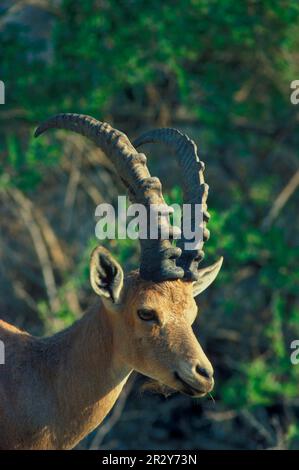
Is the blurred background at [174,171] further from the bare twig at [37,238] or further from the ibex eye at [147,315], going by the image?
the ibex eye at [147,315]

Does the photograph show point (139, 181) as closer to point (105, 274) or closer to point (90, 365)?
point (105, 274)

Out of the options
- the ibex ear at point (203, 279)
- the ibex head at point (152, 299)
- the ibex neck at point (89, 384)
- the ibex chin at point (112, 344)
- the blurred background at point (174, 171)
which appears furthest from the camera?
the blurred background at point (174, 171)

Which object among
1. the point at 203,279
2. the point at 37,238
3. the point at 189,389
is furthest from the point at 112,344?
the point at 37,238

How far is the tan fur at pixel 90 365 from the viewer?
628cm

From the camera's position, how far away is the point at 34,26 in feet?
44.6

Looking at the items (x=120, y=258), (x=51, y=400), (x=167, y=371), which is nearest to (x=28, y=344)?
(x=51, y=400)

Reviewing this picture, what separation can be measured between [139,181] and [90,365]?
51.6 inches

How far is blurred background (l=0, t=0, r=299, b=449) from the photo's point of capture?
11.9 m

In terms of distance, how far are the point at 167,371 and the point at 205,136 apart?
25.7 ft

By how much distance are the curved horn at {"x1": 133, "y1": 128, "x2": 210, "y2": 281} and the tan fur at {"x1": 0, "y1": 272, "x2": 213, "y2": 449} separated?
0.55 feet

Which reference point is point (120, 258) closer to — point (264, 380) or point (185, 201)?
point (264, 380)

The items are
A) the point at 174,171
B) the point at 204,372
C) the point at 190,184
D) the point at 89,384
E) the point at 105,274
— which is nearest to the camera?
the point at 204,372

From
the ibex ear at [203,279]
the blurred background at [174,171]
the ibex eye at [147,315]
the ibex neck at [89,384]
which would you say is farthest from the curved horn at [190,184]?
the blurred background at [174,171]

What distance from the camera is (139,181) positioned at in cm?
654
